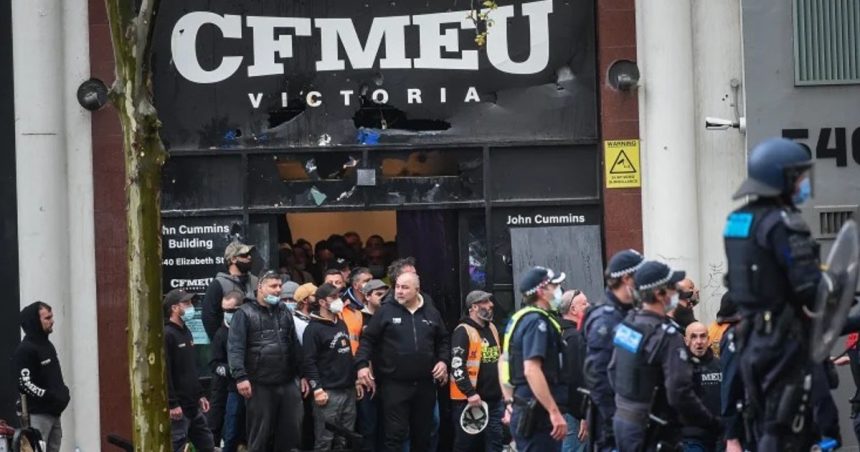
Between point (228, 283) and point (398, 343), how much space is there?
188 centimetres

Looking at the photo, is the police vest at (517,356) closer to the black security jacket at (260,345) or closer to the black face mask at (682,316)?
the black face mask at (682,316)

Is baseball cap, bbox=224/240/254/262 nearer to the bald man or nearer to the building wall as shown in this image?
the building wall

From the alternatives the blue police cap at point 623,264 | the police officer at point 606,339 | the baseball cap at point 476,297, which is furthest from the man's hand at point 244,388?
the blue police cap at point 623,264

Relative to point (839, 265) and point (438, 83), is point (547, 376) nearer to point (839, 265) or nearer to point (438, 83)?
point (839, 265)

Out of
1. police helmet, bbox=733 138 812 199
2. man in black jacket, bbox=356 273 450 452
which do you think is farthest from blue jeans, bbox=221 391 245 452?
police helmet, bbox=733 138 812 199

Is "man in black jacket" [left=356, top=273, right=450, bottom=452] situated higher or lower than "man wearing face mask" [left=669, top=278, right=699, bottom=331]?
lower

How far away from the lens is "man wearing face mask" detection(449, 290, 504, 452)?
17.1 metres

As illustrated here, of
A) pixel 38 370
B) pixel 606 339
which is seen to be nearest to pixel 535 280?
pixel 606 339

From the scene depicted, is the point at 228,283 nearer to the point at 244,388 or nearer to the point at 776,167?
the point at 244,388

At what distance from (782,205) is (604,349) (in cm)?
287

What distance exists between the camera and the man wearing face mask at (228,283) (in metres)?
A: 17.5

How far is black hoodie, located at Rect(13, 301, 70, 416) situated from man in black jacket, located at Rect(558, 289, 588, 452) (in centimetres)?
468

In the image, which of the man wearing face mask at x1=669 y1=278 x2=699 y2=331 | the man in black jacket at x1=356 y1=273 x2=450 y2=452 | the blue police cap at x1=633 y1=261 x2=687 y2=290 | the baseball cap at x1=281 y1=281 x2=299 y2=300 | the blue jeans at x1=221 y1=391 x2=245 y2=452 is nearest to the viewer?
the blue police cap at x1=633 y1=261 x2=687 y2=290

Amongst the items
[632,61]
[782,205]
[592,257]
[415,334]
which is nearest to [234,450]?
[415,334]
